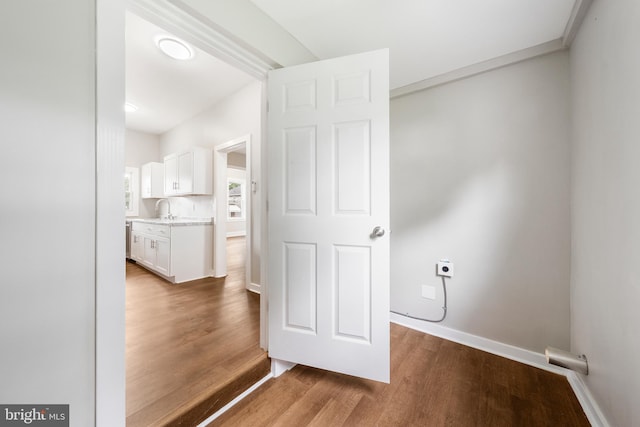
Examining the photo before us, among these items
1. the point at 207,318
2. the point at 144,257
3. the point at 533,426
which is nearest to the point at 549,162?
the point at 533,426

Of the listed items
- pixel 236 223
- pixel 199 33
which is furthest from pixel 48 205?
pixel 236 223

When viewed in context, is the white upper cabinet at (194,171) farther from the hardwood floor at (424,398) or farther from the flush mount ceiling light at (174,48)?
the hardwood floor at (424,398)

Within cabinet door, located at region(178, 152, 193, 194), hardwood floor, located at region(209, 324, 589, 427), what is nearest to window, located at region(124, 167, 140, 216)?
cabinet door, located at region(178, 152, 193, 194)

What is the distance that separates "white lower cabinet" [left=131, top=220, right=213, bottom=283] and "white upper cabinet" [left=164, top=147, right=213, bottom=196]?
576 mm

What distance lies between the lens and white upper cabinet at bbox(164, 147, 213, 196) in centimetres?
325

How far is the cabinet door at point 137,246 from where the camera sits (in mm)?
3801

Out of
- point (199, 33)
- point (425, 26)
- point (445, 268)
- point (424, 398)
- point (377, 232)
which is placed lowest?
point (424, 398)

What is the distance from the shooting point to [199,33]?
3.84 ft

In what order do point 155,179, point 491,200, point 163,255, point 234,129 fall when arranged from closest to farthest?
point 491,200
point 234,129
point 163,255
point 155,179

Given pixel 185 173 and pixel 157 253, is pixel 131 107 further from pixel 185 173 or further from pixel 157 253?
pixel 157 253

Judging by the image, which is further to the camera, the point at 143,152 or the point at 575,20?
the point at 143,152

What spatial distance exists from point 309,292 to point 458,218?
1.40 meters

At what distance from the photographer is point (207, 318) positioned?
2057mm

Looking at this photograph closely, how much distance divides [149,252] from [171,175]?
4.24 ft
